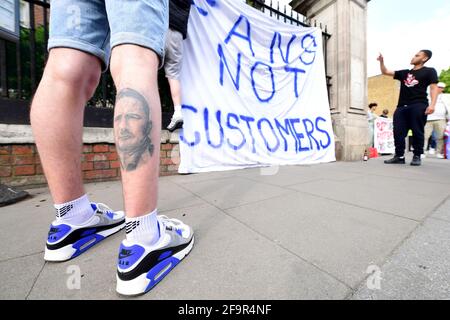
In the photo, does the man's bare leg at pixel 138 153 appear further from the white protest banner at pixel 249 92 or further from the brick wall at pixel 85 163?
the white protest banner at pixel 249 92

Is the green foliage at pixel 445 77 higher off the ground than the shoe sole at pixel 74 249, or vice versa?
the green foliage at pixel 445 77

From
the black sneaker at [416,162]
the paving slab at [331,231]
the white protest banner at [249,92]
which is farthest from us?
the black sneaker at [416,162]

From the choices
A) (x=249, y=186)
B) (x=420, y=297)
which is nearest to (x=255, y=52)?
(x=249, y=186)

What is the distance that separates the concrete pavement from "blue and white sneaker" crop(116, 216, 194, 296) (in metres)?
0.03

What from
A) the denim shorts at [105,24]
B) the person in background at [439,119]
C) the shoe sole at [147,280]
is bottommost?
the shoe sole at [147,280]

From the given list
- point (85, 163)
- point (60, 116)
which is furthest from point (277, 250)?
point (85, 163)

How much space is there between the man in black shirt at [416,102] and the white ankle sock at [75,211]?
432 cm

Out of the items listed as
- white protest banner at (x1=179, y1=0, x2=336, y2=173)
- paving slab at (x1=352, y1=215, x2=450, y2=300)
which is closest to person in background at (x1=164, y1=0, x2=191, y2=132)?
white protest banner at (x1=179, y1=0, x2=336, y2=173)

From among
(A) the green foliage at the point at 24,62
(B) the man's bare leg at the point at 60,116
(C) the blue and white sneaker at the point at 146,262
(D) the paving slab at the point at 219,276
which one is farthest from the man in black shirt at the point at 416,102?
(A) the green foliage at the point at 24,62

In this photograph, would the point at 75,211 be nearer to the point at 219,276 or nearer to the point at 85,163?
the point at 219,276

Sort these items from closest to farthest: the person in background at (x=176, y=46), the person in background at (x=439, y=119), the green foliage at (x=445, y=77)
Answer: the person in background at (x=176, y=46), the person in background at (x=439, y=119), the green foliage at (x=445, y=77)

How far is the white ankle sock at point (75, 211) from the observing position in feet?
2.88

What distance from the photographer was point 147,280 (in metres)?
0.69

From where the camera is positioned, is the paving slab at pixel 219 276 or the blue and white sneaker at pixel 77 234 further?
the blue and white sneaker at pixel 77 234
